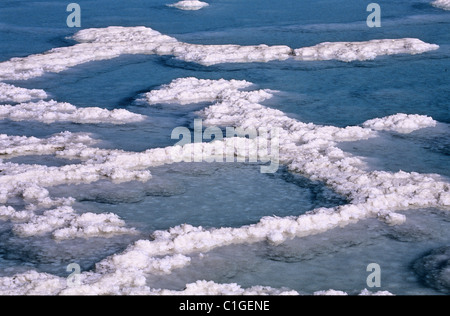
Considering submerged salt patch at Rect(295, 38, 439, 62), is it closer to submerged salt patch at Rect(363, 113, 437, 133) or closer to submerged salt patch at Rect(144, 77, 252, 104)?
submerged salt patch at Rect(144, 77, 252, 104)

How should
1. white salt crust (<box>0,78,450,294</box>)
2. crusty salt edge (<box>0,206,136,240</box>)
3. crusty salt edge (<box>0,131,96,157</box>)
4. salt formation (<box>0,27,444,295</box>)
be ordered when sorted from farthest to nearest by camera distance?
crusty salt edge (<box>0,131,96,157</box>)
crusty salt edge (<box>0,206,136,240</box>)
salt formation (<box>0,27,444,295</box>)
white salt crust (<box>0,78,450,294</box>)

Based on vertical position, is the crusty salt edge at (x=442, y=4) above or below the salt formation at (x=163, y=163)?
above

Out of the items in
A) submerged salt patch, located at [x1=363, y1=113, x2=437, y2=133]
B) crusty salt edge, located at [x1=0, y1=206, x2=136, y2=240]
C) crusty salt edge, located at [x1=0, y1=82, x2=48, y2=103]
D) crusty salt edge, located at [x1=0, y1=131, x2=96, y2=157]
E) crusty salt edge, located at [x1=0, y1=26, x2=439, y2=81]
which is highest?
crusty salt edge, located at [x1=0, y1=26, x2=439, y2=81]

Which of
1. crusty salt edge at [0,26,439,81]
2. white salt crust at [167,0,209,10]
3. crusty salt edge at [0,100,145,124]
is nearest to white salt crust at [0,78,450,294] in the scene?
crusty salt edge at [0,100,145,124]

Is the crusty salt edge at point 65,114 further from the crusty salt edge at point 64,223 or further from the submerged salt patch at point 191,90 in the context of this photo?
the crusty salt edge at point 64,223

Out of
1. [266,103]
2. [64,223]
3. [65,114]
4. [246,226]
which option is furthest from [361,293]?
[65,114]

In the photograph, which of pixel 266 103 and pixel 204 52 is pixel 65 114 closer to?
pixel 266 103

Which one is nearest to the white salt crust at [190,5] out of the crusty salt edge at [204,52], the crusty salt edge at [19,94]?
the crusty salt edge at [204,52]
